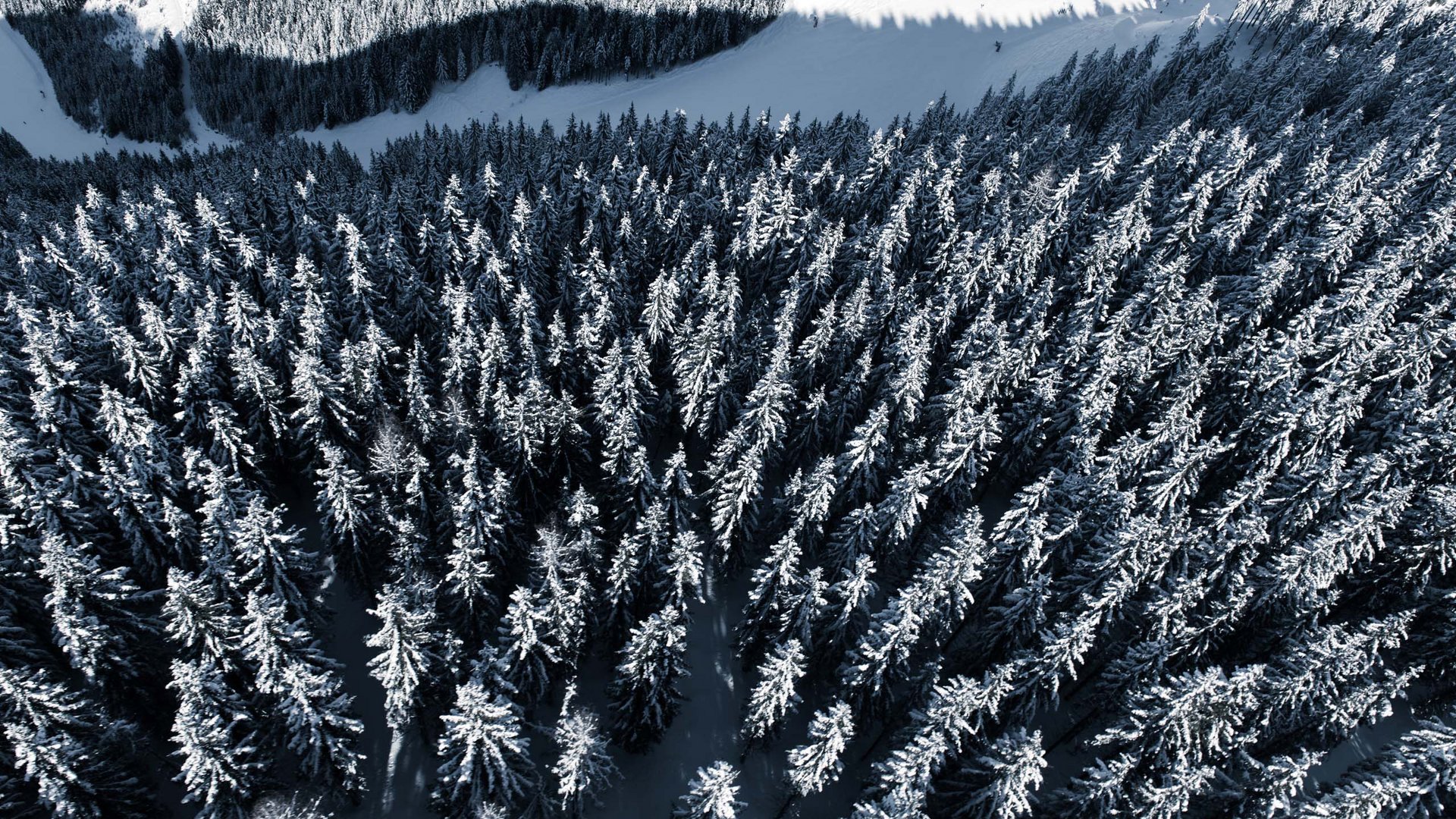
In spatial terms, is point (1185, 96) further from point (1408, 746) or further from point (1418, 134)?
point (1408, 746)

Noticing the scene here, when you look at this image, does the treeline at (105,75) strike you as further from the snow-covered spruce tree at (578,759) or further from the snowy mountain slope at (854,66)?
the snow-covered spruce tree at (578,759)

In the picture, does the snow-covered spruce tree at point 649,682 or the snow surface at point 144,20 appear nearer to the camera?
the snow-covered spruce tree at point 649,682

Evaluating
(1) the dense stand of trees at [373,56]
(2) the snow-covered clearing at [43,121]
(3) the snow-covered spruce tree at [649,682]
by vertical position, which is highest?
(1) the dense stand of trees at [373,56]

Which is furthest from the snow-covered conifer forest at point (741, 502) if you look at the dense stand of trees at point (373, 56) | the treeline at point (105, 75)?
the treeline at point (105, 75)

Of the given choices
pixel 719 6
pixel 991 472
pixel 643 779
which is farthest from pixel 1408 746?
pixel 719 6

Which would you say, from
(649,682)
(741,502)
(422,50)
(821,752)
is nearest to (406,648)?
(649,682)
